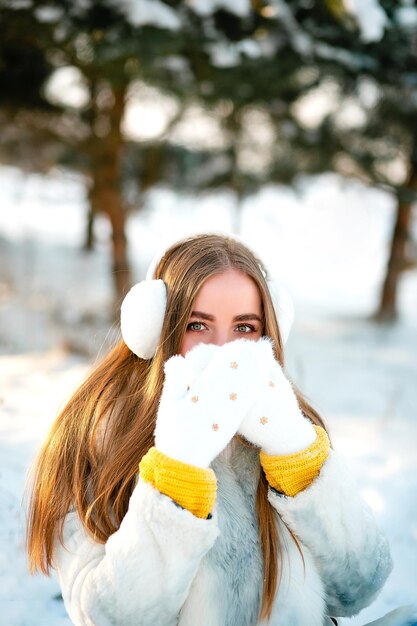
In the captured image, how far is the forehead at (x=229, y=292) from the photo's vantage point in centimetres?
159

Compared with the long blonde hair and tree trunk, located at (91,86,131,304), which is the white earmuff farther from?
tree trunk, located at (91,86,131,304)

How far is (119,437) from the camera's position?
162 centimetres

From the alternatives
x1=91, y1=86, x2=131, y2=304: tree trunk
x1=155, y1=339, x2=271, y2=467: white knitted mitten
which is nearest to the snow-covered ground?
x1=155, y1=339, x2=271, y2=467: white knitted mitten

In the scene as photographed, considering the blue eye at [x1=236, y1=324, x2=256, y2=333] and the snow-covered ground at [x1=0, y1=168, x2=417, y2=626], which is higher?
the blue eye at [x1=236, y1=324, x2=256, y2=333]

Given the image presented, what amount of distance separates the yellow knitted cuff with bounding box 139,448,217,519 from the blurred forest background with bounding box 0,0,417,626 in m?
0.76

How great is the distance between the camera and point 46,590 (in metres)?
2.15

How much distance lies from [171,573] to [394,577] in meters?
1.67

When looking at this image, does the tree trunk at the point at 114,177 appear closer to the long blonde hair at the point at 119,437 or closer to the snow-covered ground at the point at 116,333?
the snow-covered ground at the point at 116,333

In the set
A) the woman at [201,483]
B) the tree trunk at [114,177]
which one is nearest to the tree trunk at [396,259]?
the tree trunk at [114,177]

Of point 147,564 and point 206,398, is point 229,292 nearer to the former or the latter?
point 206,398

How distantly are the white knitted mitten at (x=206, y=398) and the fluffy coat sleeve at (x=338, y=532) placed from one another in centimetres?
29

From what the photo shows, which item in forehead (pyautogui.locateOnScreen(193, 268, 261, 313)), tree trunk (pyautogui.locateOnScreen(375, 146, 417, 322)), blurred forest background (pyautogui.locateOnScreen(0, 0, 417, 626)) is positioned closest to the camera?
forehead (pyautogui.locateOnScreen(193, 268, 261, 313))

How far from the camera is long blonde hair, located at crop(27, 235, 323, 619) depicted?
1.54 meters

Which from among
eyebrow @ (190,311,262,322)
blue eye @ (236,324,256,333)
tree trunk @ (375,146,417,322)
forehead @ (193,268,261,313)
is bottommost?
tree trunk @ (375,146,417,322)
